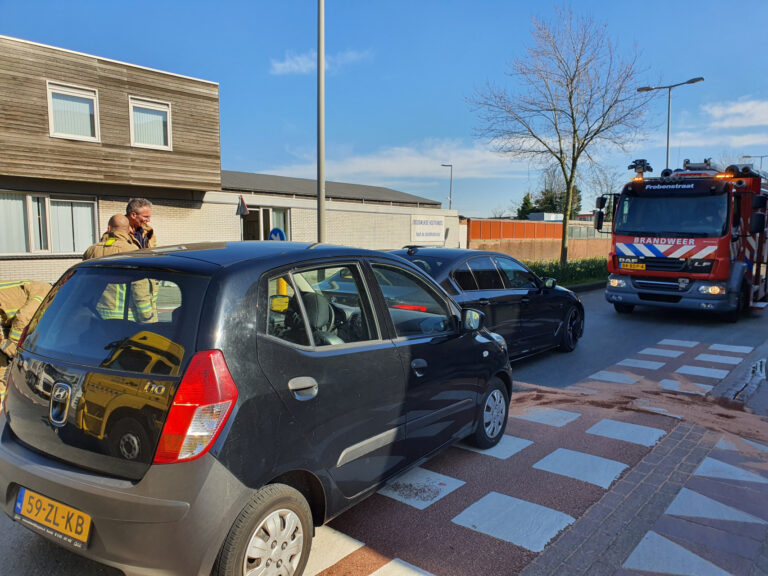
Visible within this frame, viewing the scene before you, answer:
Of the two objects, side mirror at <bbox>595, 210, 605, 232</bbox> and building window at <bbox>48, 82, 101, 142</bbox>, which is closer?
side mirror at <bbox>595, 210, 605, 232</bbox>

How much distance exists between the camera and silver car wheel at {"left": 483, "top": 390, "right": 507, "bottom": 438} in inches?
167

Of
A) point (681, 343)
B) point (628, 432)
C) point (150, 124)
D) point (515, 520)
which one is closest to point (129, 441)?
point (515, 520)

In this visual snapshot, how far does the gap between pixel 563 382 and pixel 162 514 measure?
17.6ft

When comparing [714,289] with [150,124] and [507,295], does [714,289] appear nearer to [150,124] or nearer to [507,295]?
[507,295]

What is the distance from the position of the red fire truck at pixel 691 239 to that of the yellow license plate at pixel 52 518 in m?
10.6

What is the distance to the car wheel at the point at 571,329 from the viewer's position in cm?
805

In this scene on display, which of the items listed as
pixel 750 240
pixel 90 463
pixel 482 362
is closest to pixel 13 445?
pixel 90 463

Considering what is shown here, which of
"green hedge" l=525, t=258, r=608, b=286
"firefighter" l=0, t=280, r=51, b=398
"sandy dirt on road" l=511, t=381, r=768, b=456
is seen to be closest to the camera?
"sandy dirt on road" l=511, t=381, r=768, b=456

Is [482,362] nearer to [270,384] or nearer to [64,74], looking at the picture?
[270,384]

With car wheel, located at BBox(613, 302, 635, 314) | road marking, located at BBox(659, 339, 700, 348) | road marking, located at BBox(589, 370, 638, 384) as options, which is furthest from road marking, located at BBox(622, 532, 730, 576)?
car wheel, located at BBox(613, 302, 635, 314)

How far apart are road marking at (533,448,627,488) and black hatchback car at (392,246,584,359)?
2.26 meters

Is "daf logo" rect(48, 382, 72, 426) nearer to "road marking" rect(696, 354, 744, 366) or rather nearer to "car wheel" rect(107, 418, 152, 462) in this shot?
"car wheel" rect(107, 418, 152, 462)

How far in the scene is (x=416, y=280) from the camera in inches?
143

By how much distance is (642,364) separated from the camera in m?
7.48
